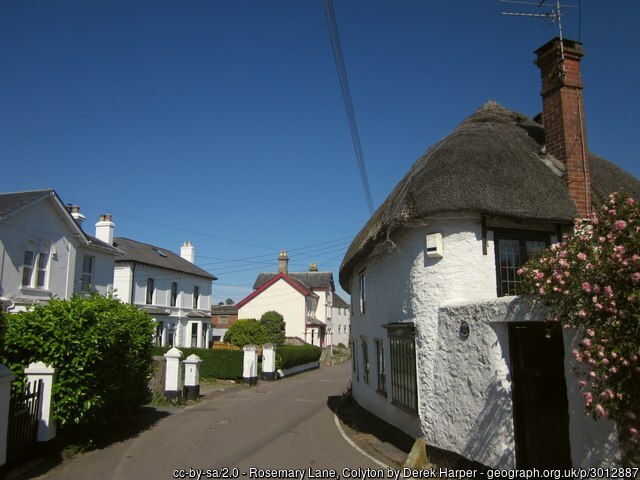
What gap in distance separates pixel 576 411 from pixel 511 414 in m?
1.39

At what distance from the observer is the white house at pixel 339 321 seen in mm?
64062

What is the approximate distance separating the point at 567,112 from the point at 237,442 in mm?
10095

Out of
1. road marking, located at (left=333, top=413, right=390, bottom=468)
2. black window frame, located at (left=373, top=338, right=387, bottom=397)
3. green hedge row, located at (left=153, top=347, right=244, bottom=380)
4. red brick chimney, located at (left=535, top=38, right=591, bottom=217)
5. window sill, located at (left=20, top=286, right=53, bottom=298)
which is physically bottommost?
road marking, located at (left=333, top=413, right=390, bottom=468)

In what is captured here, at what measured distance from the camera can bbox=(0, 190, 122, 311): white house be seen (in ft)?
67.9

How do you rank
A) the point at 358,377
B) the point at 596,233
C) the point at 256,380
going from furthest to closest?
the point at 256,380
the point at 358,377
the point at 596,233

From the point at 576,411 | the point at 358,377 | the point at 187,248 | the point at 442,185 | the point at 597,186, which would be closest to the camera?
the point at 576,411

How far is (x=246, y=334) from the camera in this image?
3562 cm

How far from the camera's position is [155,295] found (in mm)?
36375

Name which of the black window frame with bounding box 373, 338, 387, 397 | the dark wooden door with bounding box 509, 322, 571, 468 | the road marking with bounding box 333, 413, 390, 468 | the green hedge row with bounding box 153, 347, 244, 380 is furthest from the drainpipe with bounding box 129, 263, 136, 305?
the dark wooden door with bounding box 509, 322, 571, 468

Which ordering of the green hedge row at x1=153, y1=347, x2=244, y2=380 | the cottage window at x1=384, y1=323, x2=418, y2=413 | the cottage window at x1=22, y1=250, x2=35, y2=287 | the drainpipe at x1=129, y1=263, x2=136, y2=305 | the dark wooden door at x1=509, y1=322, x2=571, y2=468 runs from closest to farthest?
the dark wooden door at x1=509, y1=322, x2=571, y2=468 < the cottage window at x1=384, y1=323, x2=418, y2=413 < the cottage window at x1=22, y1=250, x2=35, y2=287 < the green hedge row at x1=153, y1=347, x2=244, y2=380 < the drainpipe at x1=129, y1=263, x2=136, y2=305

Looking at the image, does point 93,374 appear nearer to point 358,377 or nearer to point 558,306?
point 558,306

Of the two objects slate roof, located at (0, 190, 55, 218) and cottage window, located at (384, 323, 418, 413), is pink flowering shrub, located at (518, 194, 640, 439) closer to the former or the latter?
cottage window, located at (384, 323, 418, 413)

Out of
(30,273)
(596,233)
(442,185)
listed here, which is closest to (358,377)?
(442,185)

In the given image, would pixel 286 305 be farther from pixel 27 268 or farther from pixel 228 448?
pixel 228 448
